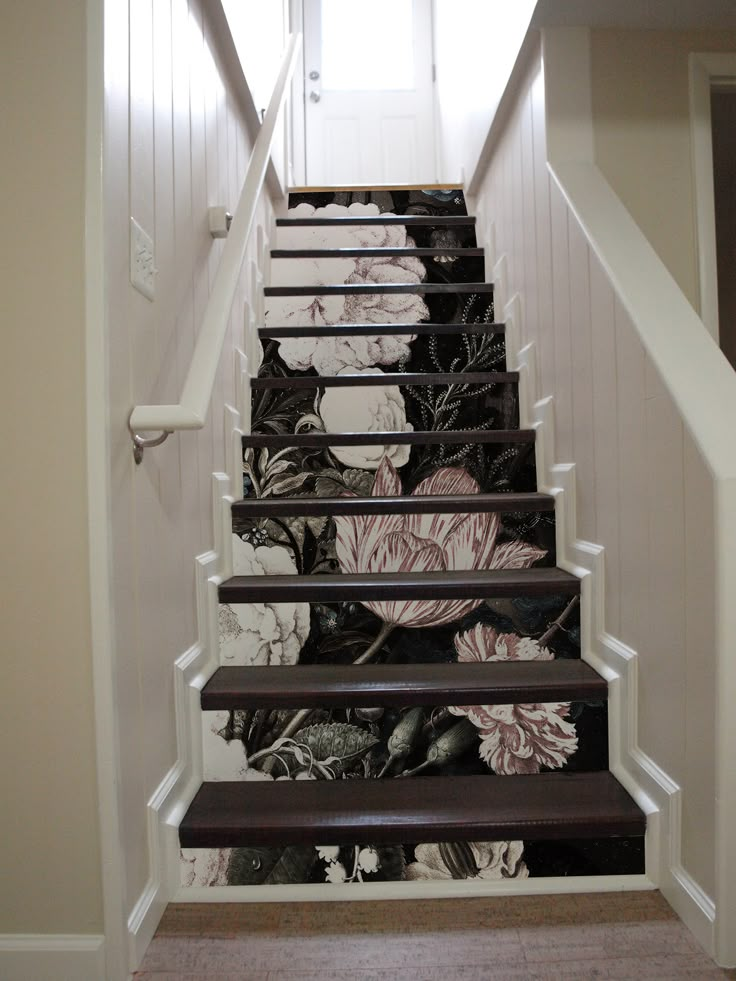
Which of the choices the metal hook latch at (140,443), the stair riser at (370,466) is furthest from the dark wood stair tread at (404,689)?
the stair riser at (370,466)

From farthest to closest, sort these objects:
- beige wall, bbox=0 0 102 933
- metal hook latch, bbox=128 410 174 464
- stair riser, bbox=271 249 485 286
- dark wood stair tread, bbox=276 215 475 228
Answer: dark wood stair tread, bbox=276 215 475 228 → stair riser, bbox=271 249 485 286 → metal hook latch, bbox=128 410 174 464 → beige wall, bbox=0 0 102 933

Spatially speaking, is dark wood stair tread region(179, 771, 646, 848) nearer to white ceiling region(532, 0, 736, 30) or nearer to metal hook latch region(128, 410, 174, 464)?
metal hook latch region(128, 410, 174, 464)

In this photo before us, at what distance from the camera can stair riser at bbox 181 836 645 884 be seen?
1350 mm

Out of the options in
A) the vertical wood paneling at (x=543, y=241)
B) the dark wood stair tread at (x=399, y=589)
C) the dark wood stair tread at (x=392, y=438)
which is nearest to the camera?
the dark wood stair tread at (x=399, y=589)

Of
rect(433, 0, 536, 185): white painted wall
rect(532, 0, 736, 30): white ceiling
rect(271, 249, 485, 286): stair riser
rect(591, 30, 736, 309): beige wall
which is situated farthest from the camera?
rect(271, 249, 485, 286): stair riser

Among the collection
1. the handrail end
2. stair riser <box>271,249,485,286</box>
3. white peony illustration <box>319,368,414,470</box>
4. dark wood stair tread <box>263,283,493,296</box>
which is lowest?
the handrail end

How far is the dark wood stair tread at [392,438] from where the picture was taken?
7.05ft

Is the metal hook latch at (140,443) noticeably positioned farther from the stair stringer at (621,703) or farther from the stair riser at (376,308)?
the stair riser at (376,308)

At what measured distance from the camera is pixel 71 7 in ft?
3.73

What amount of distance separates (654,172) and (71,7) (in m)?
1.44

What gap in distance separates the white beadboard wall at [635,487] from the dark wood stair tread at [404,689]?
0.14m

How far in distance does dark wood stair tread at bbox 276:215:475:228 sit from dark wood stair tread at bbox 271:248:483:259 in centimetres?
→ 26

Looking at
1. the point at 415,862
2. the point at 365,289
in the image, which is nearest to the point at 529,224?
the point at 365,289

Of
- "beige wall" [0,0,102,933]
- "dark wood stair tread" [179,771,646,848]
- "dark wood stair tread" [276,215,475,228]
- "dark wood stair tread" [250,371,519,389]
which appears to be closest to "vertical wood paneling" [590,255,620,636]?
"dark wood stair tread" [179,771,646,848]
